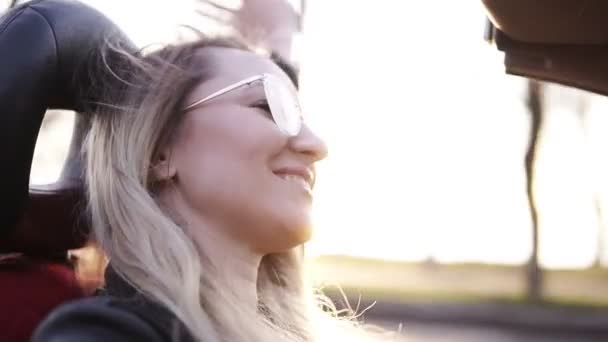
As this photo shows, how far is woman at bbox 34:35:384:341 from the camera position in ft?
6.00

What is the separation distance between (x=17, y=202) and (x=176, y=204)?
13.0 inches

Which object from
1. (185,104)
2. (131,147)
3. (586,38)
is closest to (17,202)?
(131,147)

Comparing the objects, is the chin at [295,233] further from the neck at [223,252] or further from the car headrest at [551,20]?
the car headrest at [551,20]

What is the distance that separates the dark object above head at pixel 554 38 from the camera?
1478mm

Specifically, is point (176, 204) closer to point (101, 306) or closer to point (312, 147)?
point (312, 147)

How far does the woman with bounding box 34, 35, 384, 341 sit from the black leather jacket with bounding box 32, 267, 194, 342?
0.17 m

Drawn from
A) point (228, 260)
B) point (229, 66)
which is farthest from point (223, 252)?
point (229, 66)

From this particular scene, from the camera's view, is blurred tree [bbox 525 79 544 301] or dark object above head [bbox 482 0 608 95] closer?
dark object above head [bbox 482 0 608 95]

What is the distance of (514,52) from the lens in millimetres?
1627

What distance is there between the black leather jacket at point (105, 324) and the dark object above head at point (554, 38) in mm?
747

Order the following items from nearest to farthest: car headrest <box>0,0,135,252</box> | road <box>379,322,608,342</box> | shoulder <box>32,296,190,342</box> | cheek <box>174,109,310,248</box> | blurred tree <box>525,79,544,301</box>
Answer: shoulder <box>32,296,190,342</box> → car headrest <box>0,0,135,252</box> → cheek <box>174,109,310,248</box> → road <box>379,322,608,342</box> → blurred tree <box>525,79,544,301</box>

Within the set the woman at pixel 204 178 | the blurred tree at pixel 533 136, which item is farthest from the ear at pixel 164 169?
the blurred tree at pixel 533 136

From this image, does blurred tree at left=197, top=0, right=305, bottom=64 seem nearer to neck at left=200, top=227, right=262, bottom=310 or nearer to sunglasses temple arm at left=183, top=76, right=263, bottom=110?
sunglasses temple arm at left=183, top=76, right=263, bottom=110

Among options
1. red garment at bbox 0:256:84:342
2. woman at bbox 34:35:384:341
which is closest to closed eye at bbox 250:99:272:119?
woman at bbox 34:35:384:341
